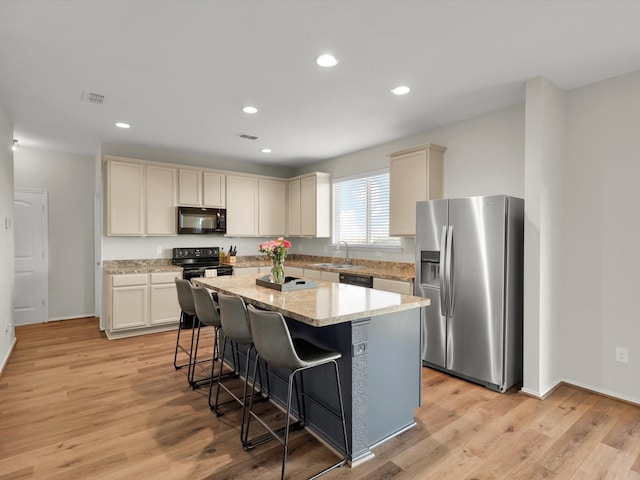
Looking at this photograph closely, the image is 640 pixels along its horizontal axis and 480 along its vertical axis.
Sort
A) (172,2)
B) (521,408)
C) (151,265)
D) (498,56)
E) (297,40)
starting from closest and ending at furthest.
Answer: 1. (172,2)
2. (297,40)
3. (498,56)
4. (521,408)
5. (151,265)

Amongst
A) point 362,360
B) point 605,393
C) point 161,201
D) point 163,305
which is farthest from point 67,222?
point 605,393

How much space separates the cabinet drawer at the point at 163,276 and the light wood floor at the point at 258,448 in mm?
1647

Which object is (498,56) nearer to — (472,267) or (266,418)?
(472,267)

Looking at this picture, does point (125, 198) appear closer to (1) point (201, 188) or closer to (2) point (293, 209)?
(1) point (201, 188)

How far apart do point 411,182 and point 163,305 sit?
3.75 m

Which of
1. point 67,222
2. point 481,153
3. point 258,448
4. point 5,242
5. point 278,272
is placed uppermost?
point 481,153

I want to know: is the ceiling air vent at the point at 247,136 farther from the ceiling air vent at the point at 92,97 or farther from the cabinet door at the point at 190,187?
Answer: the ceiling air vent at the point at 92,97

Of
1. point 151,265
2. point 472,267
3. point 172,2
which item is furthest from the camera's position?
point 151,265

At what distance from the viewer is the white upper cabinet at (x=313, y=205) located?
19.4ft

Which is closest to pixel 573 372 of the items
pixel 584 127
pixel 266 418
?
pixel 584 127

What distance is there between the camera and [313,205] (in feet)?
19.5

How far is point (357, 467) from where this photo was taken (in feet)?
6.90

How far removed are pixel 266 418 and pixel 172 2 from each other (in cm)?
278

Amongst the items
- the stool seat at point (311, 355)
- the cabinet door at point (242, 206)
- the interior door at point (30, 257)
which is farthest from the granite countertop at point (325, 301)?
the interior door at point (30, 257)
